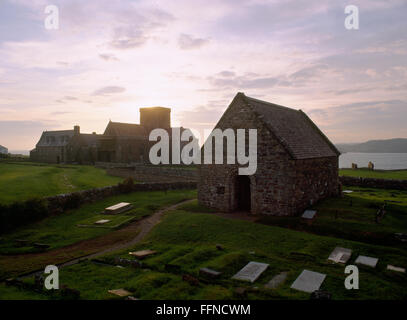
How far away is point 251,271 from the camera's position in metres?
10.1

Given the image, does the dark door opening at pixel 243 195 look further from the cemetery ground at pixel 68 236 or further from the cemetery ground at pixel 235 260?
the cemetery ground at pixel 68 236

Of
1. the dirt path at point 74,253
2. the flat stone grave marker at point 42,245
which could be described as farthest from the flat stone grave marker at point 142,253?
the flat stone grave marker at point 42,245

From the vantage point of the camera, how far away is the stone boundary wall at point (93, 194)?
20.8 m

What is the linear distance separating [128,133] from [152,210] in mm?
45666

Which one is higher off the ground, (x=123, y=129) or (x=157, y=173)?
(x=123, y=129)

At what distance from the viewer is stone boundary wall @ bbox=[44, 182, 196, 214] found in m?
20.8

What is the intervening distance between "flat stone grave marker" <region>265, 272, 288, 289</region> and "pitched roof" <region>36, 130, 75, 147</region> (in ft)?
240

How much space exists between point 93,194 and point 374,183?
28684 millimetres

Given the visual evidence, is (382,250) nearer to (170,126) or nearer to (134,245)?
(134,245)

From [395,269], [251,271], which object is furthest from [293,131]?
[251,271]

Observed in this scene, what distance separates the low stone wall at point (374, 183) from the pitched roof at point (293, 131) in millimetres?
6976

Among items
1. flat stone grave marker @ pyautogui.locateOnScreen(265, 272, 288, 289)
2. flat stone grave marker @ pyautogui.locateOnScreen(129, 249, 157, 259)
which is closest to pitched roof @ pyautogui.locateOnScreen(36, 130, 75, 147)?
flat stone grave marker @ pyautogui.locateOnScreen(129, 249, 157, 259)

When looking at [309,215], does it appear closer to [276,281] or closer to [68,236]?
[276,281]

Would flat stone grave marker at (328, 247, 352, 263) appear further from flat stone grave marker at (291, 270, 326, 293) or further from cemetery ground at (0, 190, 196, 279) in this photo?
cemetery ground at (0, 190, 196, 279)
